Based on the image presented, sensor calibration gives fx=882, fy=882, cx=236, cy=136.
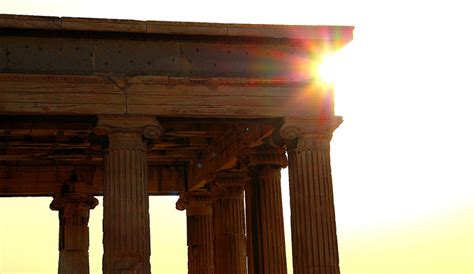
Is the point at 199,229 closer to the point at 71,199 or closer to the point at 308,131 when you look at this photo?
the point at 71,199

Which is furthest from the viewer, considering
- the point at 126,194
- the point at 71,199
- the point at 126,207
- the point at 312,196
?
the point at 71,199

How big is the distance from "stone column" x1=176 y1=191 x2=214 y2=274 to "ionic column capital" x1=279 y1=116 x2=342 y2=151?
14.2m

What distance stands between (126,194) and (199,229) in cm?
1576

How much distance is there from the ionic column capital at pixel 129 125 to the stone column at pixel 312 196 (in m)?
4.03

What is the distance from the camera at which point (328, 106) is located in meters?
27.8

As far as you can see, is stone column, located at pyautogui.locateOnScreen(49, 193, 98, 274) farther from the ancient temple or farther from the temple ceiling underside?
the temple ceiling underside

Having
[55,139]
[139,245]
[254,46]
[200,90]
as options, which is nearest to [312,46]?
[254,46]

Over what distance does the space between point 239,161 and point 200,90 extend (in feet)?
22.4

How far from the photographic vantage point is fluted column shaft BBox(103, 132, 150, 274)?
25375mm

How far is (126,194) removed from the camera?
84.8ft

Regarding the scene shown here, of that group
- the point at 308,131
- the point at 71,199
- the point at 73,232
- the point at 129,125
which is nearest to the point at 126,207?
the point at 129,125

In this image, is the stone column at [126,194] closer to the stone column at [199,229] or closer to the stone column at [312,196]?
the stone column at [312,196]

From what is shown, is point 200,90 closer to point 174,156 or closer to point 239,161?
point 239,161

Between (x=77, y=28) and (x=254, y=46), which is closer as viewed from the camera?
(x=77, y=28)
